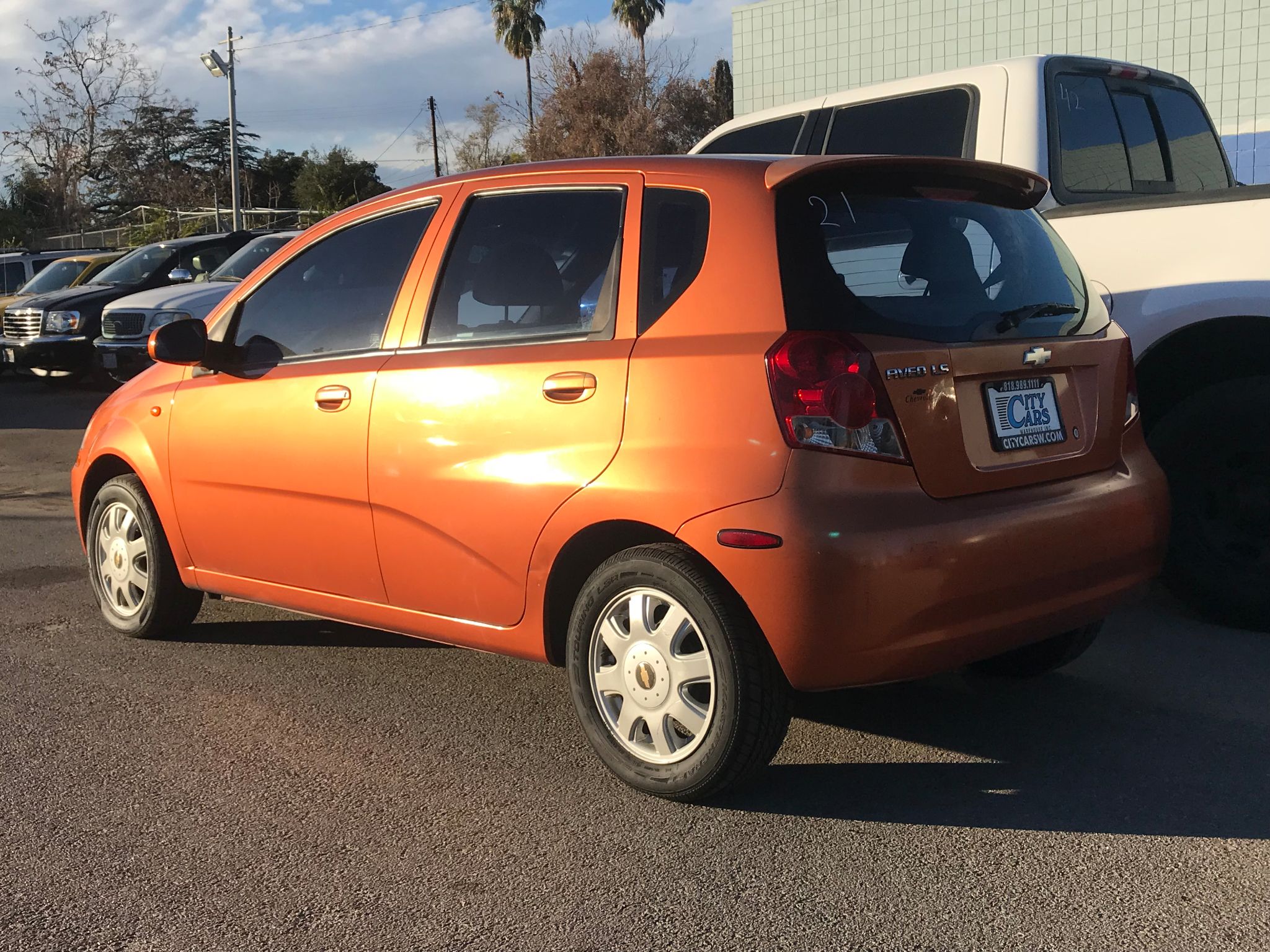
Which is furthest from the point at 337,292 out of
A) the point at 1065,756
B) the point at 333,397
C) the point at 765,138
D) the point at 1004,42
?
the point at 1004,42

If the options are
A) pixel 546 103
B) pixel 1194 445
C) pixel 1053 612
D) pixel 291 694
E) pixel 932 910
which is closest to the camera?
pixel 932 910

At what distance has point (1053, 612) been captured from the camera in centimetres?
354

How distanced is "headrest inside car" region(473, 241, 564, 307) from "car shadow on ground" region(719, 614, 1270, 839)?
1.53m

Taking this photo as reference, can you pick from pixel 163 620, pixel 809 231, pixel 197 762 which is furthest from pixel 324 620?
pixel 809 231

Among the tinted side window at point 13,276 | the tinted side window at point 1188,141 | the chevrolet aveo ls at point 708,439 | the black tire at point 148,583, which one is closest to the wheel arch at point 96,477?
the black tire at point 148,583

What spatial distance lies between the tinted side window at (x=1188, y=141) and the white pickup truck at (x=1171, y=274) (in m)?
0.41

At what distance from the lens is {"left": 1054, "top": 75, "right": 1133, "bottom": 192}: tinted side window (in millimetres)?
5586

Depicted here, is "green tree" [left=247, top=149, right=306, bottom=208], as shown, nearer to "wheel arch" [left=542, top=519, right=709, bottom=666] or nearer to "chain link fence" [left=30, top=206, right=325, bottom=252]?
"chain link fence" [left=30, top=206, right=325, bottom=252]

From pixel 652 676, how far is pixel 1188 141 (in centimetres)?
448

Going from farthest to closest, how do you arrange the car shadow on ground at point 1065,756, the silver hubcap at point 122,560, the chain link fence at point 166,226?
the chain link fence at point 166,226
the silver hubcap at point 122,560
the car shadow on ground at point 1065,756

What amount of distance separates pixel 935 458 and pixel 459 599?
149 centimetres

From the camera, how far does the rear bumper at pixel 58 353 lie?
1495cm

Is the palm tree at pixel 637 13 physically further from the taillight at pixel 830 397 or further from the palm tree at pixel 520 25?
the taillight at pixel 830 397

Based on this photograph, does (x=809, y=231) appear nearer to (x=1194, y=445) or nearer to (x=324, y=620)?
(x=1194, y=445)
